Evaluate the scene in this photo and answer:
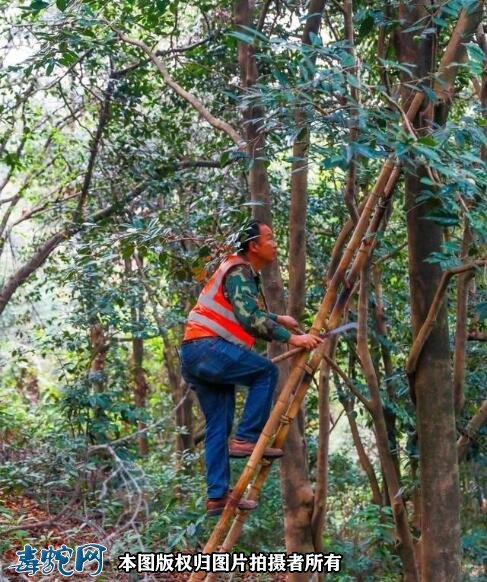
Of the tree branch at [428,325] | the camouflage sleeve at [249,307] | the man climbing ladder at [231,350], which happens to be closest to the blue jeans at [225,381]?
the man climbing ladder at [231,350]

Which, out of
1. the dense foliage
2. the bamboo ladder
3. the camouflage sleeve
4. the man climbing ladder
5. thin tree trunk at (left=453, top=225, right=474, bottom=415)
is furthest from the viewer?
the dense foliage

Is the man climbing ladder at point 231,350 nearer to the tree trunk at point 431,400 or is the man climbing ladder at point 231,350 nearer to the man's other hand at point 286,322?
the man's other hand at point 286,322

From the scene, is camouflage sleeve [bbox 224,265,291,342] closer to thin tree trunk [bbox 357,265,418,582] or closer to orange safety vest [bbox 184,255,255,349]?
orange safety vest [bbox 184,255,255,349]

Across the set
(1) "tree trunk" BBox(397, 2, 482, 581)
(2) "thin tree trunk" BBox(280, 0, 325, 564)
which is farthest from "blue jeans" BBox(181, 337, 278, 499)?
(2) "thin tree trunk" BBox(280, 0, 325, 564)

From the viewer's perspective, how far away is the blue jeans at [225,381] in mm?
3861

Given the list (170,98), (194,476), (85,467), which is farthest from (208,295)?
(170,98)

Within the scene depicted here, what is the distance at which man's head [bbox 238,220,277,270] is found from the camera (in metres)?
3.92

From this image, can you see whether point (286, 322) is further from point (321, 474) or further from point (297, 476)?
point (321, 474)

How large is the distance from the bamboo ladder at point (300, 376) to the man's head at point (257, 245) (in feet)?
1.21

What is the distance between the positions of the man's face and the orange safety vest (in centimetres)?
8

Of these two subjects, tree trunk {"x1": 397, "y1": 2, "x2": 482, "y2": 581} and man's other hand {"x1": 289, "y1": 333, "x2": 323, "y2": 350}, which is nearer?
man's other hand {"x1": 289, "y1": 333, "x2": 323, "y2": 350}

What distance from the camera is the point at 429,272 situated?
4.41 meters

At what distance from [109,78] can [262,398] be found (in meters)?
4.45

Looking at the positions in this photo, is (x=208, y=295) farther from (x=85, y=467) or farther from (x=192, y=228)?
(x=85, y=467)
